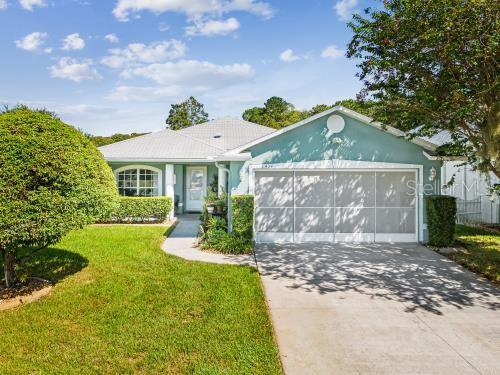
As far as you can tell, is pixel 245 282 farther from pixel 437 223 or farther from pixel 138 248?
pixel 437 223

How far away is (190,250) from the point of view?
434 inches

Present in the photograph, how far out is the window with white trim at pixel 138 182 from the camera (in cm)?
1833

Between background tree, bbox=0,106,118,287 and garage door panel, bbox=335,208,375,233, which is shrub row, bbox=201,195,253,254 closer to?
garage door panel, bbox=335,208,375,233

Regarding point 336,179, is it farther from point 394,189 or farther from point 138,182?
point 138,182

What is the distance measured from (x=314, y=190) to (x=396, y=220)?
3.10 m

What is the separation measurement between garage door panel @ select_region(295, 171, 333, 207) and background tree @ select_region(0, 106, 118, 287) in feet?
23.5

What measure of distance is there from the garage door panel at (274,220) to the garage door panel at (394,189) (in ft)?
10.7

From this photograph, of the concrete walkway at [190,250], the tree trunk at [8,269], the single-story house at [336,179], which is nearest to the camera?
the tree trunk at [8,269]

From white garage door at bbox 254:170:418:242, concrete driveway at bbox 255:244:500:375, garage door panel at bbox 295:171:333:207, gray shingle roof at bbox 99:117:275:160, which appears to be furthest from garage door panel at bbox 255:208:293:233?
gray shingle roof at bbox 99:117:275:160

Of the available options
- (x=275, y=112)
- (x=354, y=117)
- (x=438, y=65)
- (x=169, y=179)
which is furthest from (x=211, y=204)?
(x=275, y=112)

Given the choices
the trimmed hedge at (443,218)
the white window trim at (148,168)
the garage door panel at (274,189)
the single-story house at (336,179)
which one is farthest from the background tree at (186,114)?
the trimmed hedge at (443,218)

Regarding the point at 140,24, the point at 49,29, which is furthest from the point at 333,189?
the point at 49,29

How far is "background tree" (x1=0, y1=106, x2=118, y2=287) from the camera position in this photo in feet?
19.4

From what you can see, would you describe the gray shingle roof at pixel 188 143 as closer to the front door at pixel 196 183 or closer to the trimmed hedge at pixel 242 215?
the front door at pixel 196 183
